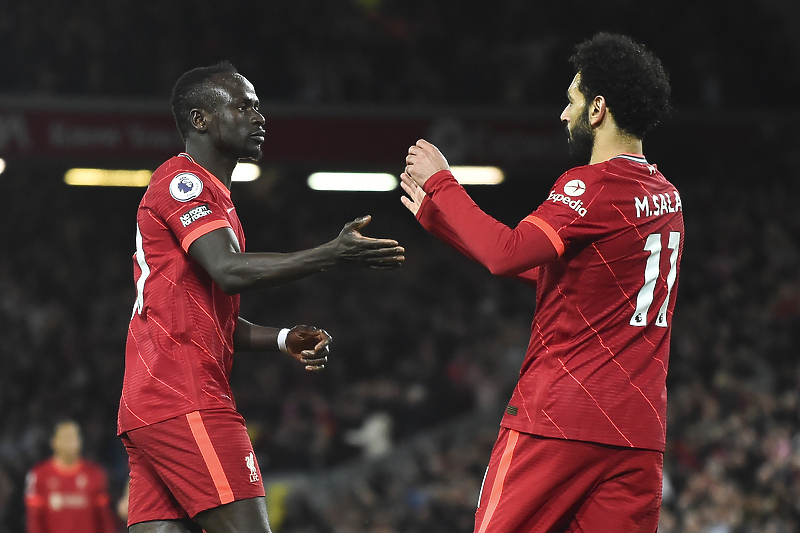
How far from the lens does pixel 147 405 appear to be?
3596 mm

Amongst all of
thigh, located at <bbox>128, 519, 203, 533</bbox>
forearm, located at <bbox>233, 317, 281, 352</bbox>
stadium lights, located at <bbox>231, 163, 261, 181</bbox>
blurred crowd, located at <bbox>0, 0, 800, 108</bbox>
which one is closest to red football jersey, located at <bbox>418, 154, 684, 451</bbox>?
forearm, located at <bbox>233, 317, 281, 352</bbox>

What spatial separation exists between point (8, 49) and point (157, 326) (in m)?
12.5

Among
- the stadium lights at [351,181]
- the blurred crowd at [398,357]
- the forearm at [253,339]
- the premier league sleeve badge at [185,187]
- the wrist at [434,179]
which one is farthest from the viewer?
the stadium lights at [351,181]

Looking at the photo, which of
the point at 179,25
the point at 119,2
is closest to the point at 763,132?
the point at 179,25

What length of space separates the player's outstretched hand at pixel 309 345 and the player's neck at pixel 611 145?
4.20ft

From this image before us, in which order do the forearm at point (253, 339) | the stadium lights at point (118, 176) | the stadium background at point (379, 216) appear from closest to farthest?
the forearm at point (253, 339) → the stadium background at point (379, 216) → the stadium lights at point (118, 176)

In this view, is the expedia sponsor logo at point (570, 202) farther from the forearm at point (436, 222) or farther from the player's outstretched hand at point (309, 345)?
the player's outstretched hand at point (309, 345)

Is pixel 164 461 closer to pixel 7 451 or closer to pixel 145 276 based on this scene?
pixel 145 276

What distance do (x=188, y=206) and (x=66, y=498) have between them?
6.30 meters

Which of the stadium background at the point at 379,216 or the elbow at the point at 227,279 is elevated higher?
the stadium background at the point at 379,216

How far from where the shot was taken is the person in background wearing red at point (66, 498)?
899 centimetres

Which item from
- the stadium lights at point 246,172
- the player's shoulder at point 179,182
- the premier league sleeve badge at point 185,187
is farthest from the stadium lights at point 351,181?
the premier league sleeve badge at point 185,187

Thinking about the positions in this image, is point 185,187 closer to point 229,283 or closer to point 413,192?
point 229,283

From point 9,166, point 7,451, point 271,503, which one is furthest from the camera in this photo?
Answer: point 9,166
